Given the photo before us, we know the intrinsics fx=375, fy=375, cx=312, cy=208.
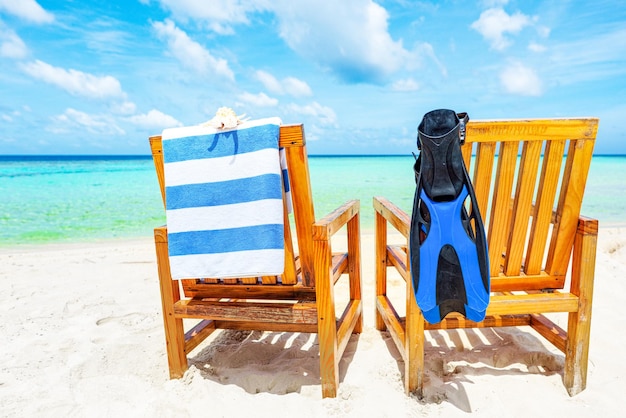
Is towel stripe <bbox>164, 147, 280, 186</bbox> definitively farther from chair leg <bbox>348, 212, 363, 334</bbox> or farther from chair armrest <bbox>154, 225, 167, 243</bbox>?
chair leg <bbox>348, 212, 363, 334</bbox>

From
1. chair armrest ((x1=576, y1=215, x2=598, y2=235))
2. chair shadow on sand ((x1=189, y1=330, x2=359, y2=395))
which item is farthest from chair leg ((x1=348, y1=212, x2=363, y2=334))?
chair armrest ((x1=576, y1=215, x2=598, y2=235))

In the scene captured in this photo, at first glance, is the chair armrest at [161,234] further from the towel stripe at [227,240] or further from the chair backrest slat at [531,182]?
the chair backrest slat at [531,182]

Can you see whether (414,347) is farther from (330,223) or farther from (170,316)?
(170,316)

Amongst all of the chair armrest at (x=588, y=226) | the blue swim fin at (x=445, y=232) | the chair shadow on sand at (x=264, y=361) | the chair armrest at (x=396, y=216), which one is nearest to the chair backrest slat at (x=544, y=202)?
the chair armrest at (x=588, y=226)

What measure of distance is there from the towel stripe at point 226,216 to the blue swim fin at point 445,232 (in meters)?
0.69

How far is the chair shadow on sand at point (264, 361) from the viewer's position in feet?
7.12

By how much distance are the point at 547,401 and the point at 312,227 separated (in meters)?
1.50

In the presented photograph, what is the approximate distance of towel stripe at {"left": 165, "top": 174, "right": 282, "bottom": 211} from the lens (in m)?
1.84

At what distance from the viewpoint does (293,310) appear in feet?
6.49

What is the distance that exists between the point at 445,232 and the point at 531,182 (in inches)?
20.7

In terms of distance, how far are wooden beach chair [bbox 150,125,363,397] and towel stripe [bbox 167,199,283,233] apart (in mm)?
119

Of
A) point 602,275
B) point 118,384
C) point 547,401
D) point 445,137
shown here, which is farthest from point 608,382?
point 118,384

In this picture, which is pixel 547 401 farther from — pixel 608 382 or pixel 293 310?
pixel 293 310

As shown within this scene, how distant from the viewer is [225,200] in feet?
6.27
